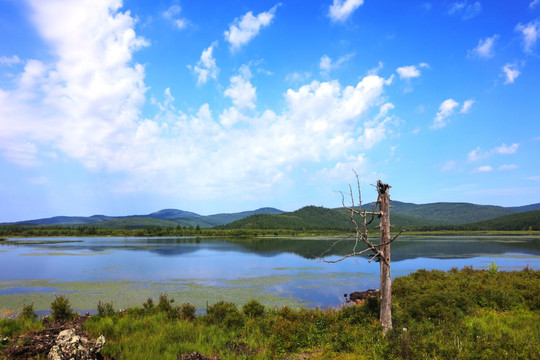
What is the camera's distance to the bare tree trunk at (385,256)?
443 inches

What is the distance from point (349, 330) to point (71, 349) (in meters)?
9.42

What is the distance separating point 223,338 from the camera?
12.4 m

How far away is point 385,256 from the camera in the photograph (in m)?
11.2

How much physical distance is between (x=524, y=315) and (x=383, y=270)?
793 cm

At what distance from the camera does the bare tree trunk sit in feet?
36.9

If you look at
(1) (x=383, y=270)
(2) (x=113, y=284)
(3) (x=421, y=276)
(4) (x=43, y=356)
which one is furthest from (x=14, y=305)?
(3) (x=421, y=276)

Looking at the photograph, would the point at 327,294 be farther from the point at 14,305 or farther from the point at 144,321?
Answer: the point at 14,305

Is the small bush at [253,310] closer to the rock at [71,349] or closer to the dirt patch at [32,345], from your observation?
the dirt patch at [32,345]

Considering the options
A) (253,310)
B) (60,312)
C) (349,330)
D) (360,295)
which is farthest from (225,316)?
(360,295)

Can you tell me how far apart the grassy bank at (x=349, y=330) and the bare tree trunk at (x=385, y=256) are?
22.2 inches

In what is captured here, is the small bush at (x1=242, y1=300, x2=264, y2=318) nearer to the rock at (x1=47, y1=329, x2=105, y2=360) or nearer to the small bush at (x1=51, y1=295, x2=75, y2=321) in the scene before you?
the rock at (x1=47, y1=329, x2=105, y2=360)

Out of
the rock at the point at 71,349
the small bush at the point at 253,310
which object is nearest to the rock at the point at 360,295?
the small bush at the point at 253,310

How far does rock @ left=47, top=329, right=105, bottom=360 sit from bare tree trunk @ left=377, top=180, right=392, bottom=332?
389 inches

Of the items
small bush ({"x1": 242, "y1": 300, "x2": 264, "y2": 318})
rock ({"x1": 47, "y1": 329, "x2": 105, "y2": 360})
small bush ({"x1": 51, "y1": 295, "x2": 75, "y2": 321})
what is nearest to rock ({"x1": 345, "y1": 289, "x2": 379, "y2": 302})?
small bush ({"x1": 242, "y1": 300, "x2": 264, "y2": 318})
